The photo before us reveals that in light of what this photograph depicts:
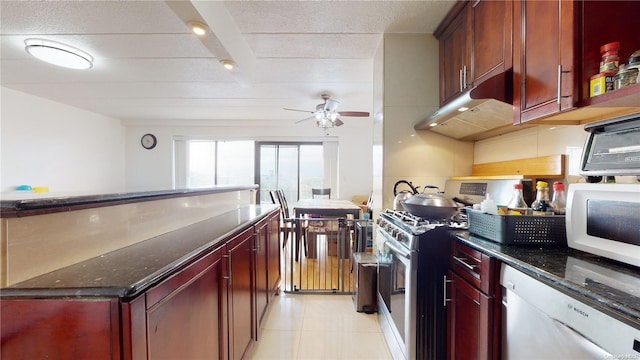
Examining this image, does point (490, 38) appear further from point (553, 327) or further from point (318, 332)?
point (318, 332)

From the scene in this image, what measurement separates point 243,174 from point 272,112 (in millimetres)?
1778

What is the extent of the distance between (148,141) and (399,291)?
20.3 ft

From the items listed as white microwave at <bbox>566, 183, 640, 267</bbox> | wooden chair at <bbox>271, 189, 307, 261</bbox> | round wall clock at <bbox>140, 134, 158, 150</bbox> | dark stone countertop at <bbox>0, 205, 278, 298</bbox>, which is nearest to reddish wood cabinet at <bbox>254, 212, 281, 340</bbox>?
wooden chair at <bbox>271, 189, 307, 261</bbox>

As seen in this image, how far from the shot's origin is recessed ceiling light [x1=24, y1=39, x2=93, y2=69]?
2.24 m

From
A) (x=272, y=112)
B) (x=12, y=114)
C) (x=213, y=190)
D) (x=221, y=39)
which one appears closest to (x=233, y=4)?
(x=221, y=39)

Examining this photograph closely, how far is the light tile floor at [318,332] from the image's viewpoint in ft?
5.85

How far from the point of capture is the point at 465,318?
1.22m

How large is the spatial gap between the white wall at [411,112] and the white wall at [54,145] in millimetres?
3582

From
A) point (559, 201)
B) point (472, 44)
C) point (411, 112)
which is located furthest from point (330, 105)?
point (559, 201)

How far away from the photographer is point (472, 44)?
176 cm

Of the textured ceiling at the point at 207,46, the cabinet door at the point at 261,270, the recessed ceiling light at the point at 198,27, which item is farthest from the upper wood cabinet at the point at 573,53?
the recessed ceiling light at the point at 198,27

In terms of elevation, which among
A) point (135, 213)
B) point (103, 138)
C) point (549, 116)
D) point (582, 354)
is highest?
point (103, 138)

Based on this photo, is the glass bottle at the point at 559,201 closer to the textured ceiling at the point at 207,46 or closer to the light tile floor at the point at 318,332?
the light tile floor at the point at 318,332

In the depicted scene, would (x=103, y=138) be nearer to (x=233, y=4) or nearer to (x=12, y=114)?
(x=12, y=114)
